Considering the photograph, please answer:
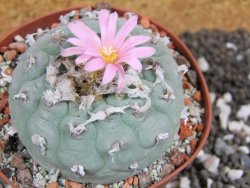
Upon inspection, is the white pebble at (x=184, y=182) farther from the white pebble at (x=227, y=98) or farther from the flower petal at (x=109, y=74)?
the flower petal at (x=109, y=74)

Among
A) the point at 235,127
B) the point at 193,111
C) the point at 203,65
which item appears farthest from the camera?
the point at 203,65

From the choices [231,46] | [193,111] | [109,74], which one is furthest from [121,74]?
[231,46]

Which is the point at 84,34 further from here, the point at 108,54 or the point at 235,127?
the point at 235,127

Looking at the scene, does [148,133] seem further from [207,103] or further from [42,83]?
[207,103]

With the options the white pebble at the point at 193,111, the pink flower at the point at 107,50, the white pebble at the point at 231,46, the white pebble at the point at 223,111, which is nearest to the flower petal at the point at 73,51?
the pink flower at the point at 107,50

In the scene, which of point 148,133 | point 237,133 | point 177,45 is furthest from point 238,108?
point 148,133

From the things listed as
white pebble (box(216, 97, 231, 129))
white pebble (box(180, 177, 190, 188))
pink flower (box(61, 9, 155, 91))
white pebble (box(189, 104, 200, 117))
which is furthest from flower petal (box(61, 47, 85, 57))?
white pebble (box(216, 97, 231, 129))
